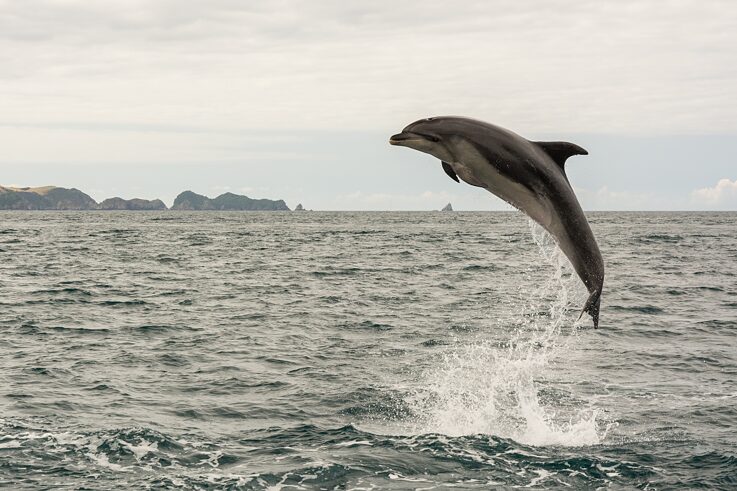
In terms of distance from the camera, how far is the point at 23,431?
54.6 feet

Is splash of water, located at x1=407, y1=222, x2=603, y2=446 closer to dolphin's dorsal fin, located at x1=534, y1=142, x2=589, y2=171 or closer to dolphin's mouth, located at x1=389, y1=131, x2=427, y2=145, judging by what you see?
dolphin's dorsal fin, located at x1=534, y1=142, x2=589, y2=171

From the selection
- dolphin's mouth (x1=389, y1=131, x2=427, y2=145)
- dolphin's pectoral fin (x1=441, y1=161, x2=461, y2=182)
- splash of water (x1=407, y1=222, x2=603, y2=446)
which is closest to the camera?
dolphin's mouth (x1=389, y1=131, x2=427, y2=145)

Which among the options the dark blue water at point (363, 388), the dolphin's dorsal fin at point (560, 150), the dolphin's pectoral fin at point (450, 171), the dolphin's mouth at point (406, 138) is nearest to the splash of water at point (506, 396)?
the dark blue water at point (363, 388)

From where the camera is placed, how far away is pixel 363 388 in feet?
67.2

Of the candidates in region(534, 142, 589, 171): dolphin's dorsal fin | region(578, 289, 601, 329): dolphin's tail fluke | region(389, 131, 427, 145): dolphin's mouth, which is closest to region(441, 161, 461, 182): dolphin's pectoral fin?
region(389, 131, 427, 145): dolphin's mouth

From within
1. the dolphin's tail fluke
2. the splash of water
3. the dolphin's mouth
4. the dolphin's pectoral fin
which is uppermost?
the dolphin's mouth

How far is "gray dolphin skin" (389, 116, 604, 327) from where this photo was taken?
891 cm

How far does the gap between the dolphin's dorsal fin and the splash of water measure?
2126mm

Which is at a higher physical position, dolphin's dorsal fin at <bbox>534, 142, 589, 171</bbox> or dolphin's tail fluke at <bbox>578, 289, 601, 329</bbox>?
dolphin's dorsal fin at <bbox>534, 142, 589, 171</bbox>

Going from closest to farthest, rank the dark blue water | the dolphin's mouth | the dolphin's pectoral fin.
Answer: the dolphin's mouth
the dolphin's pectoral fin
the dark blue water

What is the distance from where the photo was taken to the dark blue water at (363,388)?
48.9ft

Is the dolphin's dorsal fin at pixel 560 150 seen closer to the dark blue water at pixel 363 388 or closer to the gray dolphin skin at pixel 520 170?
the gray dolphin skin at pixel 520 170

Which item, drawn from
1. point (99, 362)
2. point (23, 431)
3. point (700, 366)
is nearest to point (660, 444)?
point (700, 366)

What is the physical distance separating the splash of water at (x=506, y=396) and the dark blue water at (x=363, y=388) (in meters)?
0.08
